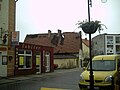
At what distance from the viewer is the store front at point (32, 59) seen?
114 ft

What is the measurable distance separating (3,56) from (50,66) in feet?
41.6

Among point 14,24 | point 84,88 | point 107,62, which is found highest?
point 14,24

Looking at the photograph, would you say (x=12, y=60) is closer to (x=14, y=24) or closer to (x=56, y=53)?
(x=14, y=24)

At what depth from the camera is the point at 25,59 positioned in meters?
36.3

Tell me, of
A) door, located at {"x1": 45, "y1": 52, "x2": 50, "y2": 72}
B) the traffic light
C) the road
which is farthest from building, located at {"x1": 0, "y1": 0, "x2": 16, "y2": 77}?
door, located at {"x1": 45, "y1": 52, "x2": 50, "y2": 72}

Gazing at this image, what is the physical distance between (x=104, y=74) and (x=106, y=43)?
118236 millimetres

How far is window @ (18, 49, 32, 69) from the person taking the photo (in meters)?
35.0

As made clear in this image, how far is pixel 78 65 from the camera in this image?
72.3m

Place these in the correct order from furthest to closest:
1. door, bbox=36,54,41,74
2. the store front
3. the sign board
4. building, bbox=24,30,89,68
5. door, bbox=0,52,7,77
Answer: building, bbox=24,30,89,68 → door, bbox=36,54,41,74 → the store front → door, bbox=0,52,7,77 → the sign board

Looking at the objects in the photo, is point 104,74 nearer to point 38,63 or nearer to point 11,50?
point 11,50

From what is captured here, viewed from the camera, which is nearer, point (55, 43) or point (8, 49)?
point (8, 49)

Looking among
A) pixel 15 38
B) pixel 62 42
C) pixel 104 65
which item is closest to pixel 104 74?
pixel 104 65

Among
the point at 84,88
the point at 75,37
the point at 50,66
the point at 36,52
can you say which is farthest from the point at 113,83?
the point at 75,37

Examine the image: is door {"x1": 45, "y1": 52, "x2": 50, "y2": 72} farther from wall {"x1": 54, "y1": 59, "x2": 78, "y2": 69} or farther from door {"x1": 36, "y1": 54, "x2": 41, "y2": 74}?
wall {"x1": 54, "y1": 59, "x2": 78, "y2": 69}
